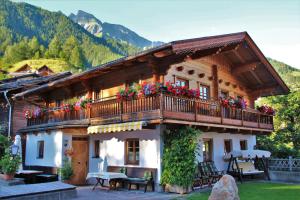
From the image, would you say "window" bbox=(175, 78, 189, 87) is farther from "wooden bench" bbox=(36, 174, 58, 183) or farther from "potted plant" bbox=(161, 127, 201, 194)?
"wooden bench" bbox=(36, 174, 58, 183)

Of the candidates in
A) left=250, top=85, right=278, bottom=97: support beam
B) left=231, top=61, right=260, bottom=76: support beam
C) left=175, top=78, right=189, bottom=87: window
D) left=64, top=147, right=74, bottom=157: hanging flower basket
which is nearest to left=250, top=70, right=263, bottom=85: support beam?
left=250, top=85, right=278, bottom=97: support beam

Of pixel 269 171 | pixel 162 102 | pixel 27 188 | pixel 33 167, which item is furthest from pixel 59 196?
pixel 269 171

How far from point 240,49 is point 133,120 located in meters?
7.81

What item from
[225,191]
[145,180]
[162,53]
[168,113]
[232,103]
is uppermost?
[162,53]

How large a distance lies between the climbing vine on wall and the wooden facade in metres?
0.64

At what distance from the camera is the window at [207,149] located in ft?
52.7

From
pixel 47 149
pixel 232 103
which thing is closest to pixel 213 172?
pixel 232 103

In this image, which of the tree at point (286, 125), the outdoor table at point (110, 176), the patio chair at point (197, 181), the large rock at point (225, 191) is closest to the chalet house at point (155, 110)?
the outdoor table at point (110, 176)

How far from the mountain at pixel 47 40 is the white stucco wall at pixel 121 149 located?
229 ft

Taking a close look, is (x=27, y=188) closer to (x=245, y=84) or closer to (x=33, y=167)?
(x=33, y=167)

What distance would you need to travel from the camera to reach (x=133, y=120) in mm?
13047

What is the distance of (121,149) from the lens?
48.6 feet

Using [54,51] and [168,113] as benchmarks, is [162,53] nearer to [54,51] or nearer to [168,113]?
[168,113]

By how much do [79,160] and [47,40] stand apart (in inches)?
4671
